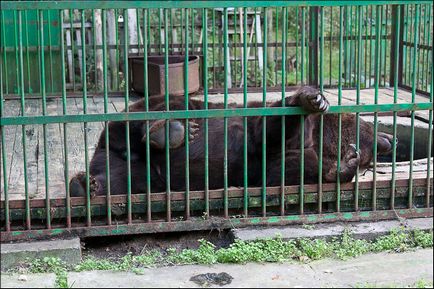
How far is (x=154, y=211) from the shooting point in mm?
5312

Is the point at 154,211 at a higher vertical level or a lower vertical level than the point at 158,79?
lower

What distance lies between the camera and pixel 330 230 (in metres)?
5.30

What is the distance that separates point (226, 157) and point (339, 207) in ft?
3.21

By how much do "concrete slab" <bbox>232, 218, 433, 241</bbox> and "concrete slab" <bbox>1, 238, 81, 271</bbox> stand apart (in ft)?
3.68

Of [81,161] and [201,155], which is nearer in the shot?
[201,155]

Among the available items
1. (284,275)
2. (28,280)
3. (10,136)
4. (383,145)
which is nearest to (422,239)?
(383,145)

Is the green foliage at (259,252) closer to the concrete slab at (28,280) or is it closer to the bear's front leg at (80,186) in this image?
the concrete slab at (28,280)

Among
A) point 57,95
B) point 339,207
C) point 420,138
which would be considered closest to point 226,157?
point 339,207

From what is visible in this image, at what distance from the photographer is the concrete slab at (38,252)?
4730 mm

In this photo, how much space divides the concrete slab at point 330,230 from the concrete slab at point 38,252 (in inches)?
44.1

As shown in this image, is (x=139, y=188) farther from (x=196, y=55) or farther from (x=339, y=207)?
(x=196, y=55)

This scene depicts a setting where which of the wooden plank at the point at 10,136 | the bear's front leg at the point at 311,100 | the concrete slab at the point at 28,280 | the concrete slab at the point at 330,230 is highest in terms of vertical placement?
the bear's front leg at the point at 311,100

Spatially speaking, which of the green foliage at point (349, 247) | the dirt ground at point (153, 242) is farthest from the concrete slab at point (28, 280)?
the green foliage at point (349, 247)

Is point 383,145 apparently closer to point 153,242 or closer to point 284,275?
point 284,275
